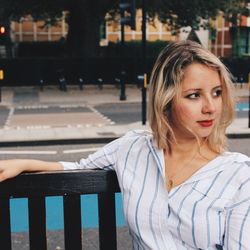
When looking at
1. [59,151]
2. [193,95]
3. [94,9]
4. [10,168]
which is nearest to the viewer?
[193,95]

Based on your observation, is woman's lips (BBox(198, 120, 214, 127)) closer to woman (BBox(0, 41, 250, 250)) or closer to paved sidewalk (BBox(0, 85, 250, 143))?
woman (BBox(0, 41, 250, 250))

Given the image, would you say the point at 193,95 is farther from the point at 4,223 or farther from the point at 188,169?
the point at 4,223

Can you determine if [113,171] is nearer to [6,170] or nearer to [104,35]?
[6,170]

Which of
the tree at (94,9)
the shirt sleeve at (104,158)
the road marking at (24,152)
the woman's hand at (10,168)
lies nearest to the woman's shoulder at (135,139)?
the shirt sleeve at (104,158)

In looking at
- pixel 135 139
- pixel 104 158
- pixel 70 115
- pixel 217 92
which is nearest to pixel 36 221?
pixel 104 158

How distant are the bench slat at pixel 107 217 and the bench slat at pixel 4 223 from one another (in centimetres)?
Result: 41

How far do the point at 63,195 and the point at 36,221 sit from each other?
165 millimetres

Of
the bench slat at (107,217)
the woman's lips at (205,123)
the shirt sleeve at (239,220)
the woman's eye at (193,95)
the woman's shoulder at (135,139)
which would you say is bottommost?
the bench slat at (107,217)

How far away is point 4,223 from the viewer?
2.26 meters

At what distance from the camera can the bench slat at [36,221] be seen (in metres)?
Answer: 2.28

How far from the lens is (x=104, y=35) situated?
5256cm

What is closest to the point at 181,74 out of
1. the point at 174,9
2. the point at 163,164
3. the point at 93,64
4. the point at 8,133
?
the point at 163,164

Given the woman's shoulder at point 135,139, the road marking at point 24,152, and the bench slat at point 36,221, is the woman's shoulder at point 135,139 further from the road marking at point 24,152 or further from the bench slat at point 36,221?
the road marking at point 24,152

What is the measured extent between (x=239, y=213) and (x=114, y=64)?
949 inches
